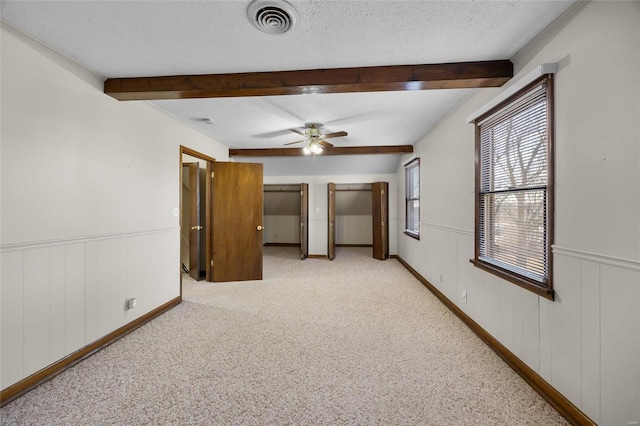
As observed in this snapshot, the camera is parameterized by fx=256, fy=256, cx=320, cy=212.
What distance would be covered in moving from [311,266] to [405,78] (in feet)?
13.1

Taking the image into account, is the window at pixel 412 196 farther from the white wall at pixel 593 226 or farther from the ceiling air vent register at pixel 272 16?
the ceiling air vent register at pixel 272 16

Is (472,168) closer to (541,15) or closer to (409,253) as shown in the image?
(541,15)

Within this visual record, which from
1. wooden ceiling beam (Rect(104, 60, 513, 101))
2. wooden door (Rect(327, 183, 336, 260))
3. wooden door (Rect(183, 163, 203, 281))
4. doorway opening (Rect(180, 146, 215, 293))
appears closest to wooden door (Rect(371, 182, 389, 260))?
wooden door (Rect(327, 183, 336, 260))

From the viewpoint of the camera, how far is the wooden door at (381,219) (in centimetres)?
582

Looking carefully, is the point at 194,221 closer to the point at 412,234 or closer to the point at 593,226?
the point at 412,234

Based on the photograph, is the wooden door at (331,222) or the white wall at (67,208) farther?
the wooden door at (331,222)

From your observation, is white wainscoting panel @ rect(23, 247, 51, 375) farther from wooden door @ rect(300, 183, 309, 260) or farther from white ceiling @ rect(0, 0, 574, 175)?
wooden door @ rect(300, 183, 309, 260)

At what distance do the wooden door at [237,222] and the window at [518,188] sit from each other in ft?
10.3

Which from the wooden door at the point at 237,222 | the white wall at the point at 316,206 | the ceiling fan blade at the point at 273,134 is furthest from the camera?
the white wall at the point at 316,206

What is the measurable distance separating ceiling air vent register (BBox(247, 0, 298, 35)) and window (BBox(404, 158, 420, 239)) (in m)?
3.48

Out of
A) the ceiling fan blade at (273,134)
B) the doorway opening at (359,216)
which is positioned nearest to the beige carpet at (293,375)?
the ceiling fan blade at (273,134)

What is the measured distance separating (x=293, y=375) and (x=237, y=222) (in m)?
2.83

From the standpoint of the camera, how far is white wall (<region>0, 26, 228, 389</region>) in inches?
63.2

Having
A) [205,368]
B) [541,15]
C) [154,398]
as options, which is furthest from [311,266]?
[541,15]
